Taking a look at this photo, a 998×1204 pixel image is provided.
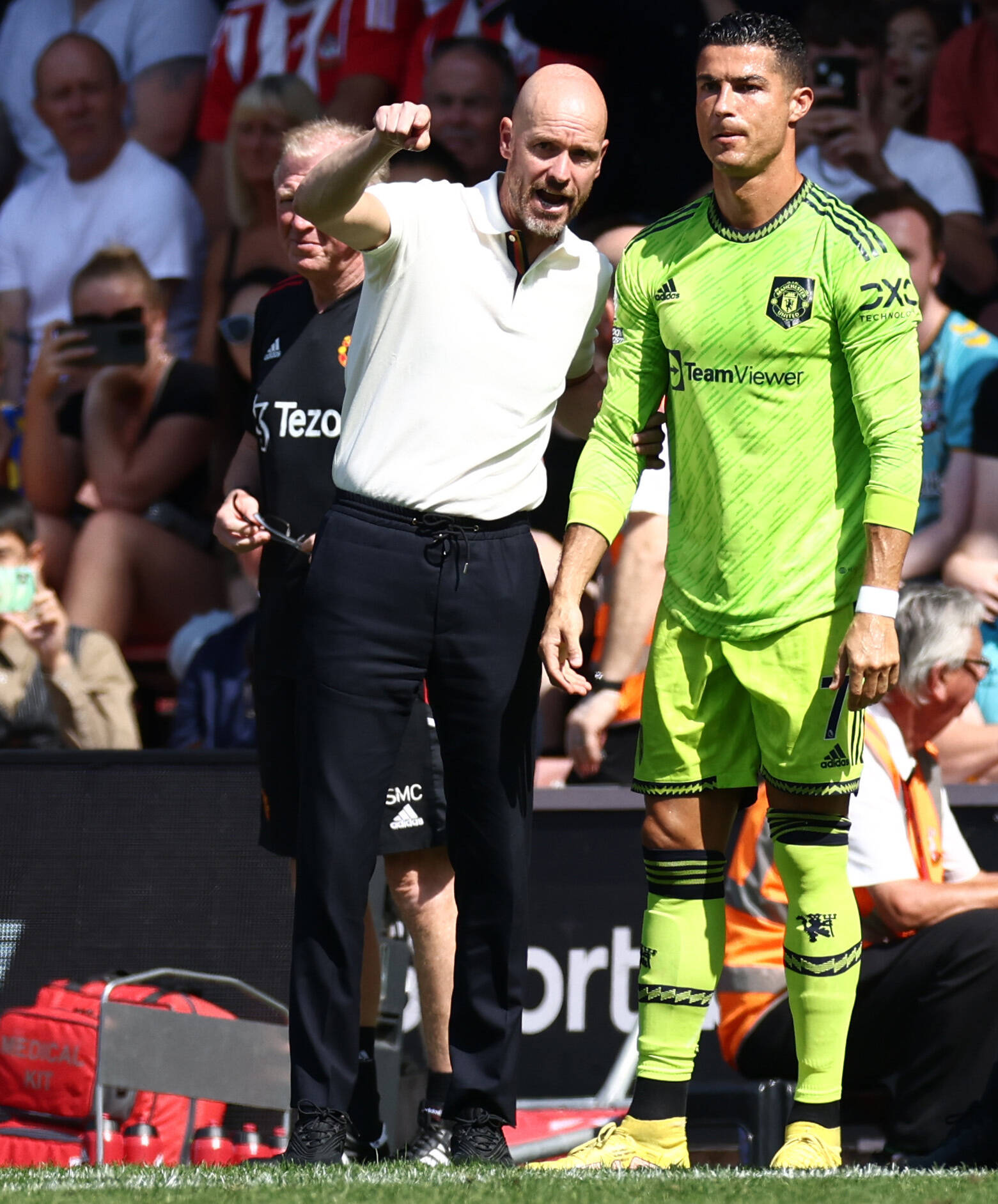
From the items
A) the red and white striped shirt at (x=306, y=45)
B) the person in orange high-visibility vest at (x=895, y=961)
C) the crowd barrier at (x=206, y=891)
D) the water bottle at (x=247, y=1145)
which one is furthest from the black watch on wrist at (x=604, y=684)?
the red and white striped shirt at (x=306, y=45)

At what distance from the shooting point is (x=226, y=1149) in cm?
451

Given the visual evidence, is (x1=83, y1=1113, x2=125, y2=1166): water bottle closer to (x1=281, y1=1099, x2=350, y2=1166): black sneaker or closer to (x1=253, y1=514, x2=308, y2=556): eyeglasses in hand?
(x1=281, y1=1099, x2=350, y2=1166): black sneaker

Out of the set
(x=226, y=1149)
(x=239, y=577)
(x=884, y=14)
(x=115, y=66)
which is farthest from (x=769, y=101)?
(x=115, y=66)

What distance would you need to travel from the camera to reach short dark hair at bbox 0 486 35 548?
21.3ft

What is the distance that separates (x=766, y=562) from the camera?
348cm

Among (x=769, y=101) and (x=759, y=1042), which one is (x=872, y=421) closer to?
(x=769, y=101)

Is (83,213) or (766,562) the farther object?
(83,213)

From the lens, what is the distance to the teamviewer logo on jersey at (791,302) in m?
3.45

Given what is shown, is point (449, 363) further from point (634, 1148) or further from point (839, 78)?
point (839, 78)

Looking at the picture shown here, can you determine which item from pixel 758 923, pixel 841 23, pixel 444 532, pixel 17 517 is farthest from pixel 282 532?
pixel 841 23

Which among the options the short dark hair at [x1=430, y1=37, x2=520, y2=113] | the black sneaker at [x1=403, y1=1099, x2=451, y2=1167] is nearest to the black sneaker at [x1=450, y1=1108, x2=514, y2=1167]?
the black sneaker at [x1=403, y1=1099, x2=451, y2=1167]

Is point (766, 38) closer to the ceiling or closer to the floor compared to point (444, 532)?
closer to the ceiling

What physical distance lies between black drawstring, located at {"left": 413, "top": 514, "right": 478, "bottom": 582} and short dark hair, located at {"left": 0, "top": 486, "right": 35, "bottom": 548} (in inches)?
136

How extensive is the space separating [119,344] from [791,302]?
4.59 m
